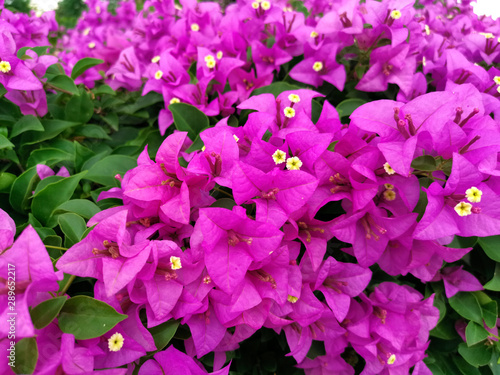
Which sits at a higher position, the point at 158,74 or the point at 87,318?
the point at 158,74

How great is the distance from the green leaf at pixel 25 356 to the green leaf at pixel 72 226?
0.85 feet

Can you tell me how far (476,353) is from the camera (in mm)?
1153

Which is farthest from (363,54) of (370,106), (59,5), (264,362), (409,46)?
(59,5)

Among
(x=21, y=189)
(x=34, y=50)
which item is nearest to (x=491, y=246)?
(x=21, y=189)

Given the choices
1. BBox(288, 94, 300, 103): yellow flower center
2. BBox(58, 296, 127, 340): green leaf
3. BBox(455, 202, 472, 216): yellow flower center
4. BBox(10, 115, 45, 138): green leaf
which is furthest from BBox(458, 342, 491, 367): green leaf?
BBox(10, 115, 45, 138): green leaf

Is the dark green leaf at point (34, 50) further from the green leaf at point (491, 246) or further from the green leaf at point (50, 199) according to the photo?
the green leaf at point (491, 246)

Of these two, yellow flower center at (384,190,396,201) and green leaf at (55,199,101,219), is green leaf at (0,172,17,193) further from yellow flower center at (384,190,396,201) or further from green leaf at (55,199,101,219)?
yellow flower center at (384,190,396,201)

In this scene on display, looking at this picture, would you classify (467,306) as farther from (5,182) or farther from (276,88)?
(5,182)

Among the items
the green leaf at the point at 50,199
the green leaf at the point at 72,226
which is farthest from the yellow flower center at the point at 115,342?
the green leaf at the point at 50,199

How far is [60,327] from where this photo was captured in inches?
29.6

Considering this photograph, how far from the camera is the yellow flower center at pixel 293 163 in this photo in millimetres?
869

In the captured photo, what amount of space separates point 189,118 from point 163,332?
68 cm

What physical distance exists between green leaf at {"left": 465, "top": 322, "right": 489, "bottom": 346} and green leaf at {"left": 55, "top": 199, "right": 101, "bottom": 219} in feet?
3.74

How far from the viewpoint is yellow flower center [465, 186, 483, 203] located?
2.55 feet
